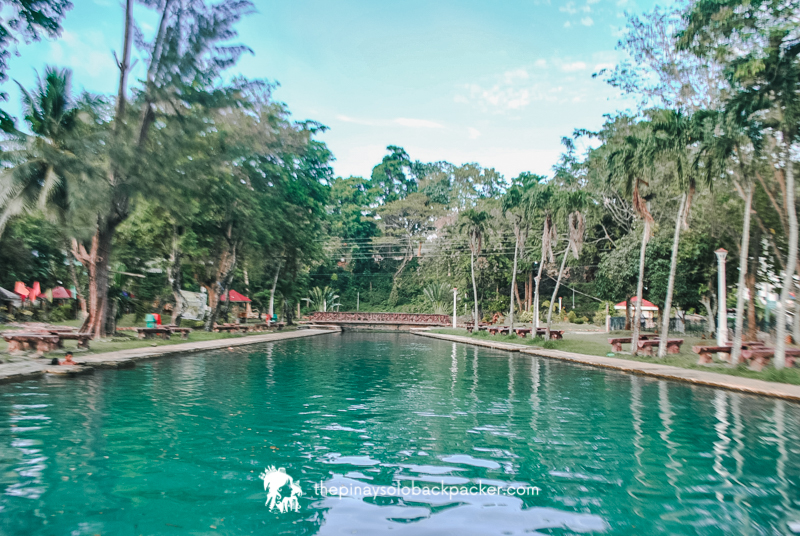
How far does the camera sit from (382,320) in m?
53.8

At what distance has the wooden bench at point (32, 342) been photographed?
15970mm

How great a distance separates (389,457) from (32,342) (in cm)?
1522

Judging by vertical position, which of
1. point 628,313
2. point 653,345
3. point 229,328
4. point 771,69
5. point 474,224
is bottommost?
point 229,328

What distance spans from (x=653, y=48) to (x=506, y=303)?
32200 mm

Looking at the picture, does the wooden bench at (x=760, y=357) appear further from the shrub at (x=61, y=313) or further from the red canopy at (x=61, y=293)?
the red canopy at (x=61, y=293)

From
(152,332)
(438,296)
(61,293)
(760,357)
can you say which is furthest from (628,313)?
(61,293)

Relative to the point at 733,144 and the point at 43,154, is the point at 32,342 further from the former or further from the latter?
the point at 733,144

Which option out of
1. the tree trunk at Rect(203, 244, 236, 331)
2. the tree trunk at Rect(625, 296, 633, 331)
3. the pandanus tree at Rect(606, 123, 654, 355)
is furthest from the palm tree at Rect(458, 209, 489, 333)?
the tree trunk at Rect(203, 244, 236, 331)

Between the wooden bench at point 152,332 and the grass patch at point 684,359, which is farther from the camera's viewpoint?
the wooden bench at point 152,332

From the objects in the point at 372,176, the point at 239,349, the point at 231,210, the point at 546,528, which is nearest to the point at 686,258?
the point at 239,349

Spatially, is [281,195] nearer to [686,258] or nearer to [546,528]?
[686,258]

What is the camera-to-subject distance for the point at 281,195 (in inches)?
1345

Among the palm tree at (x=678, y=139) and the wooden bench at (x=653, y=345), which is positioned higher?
the palm tree at (x=678, y=139)

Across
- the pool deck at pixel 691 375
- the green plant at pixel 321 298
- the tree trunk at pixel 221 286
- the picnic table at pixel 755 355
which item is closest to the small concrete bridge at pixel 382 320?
the green plant at pixel 321 298
